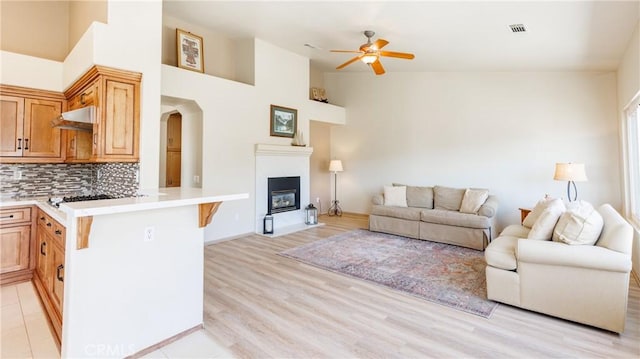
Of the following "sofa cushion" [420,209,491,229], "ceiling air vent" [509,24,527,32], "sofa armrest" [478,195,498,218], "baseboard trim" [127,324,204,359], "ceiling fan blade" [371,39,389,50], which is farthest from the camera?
"sofa armrest" [478,195,498,218]

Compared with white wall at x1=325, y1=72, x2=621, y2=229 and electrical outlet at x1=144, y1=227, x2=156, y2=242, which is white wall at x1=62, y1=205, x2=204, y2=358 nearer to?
electrical outlet at x1=144, y1=227, x2=156, y2=242

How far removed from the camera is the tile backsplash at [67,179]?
3.28m

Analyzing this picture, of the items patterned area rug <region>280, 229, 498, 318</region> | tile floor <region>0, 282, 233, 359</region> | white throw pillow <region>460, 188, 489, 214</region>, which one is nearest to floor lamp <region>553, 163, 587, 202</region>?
white throw pillow <region>460, 188, 489, 214</region>

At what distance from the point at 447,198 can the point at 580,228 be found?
10.8ft

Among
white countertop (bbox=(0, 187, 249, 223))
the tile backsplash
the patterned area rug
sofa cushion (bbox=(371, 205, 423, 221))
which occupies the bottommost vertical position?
the patterned area rug

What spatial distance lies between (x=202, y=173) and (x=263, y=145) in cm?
126

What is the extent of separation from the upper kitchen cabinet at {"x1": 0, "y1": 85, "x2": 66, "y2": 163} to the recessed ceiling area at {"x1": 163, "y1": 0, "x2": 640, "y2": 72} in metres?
2.14

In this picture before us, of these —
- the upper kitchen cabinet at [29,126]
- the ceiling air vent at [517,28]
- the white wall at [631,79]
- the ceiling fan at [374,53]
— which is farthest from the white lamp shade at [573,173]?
Answer: the upper kitchen cabinet at [29,126]

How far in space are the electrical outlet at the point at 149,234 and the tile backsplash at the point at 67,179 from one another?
1170 millimetres

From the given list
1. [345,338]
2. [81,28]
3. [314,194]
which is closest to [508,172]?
[314,194]

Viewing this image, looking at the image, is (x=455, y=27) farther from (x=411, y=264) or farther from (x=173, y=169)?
(x=173, y=169)

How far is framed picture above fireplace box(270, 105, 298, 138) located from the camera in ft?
19.8

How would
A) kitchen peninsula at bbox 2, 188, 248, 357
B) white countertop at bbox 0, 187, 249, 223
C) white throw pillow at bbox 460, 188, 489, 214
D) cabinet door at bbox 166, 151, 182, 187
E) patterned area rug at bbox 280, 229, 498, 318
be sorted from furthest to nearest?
1. cabinet door at bbox 166, 151, 182, 187
2. white throw pillow at bbox 460, 188, 489, 214
3. patterned area rug at bbox 280, 229, 498, 318
4. kitchen peninsula at bbox 2, 188, 248, 357
5. white countertop at bbox 0, 187, 249, 223

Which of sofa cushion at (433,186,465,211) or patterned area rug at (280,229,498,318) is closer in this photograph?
patterned area rug at (280,229,498,318)
